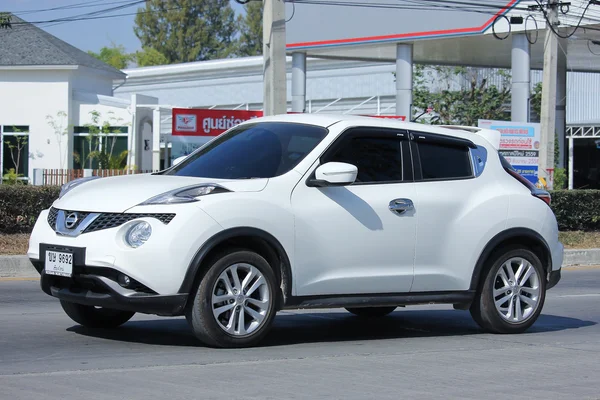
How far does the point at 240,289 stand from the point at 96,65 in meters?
35.5

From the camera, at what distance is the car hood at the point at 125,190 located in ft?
24.4

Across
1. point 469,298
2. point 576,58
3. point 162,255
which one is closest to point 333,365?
point 162,255

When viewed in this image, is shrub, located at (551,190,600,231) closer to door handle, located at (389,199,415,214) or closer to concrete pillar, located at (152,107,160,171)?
door handle, located at (389,199,415,214)

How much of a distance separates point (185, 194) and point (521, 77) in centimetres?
2166

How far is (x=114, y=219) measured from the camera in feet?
24.2

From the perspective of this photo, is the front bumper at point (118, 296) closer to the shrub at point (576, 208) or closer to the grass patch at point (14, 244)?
the grass patch at point (14, 244)

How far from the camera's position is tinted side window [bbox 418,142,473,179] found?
8836 mm

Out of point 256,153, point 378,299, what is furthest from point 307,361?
point 256,153

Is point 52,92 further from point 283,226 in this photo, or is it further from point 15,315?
point 283,226

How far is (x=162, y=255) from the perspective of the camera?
7.25 m

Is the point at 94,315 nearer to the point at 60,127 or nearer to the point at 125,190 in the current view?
the point at 125,190

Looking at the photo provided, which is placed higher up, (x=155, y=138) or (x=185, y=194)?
(x=155, y=138)

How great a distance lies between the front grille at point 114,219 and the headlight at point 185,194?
110mm

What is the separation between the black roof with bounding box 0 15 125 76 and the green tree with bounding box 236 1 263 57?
6373 centimetres
